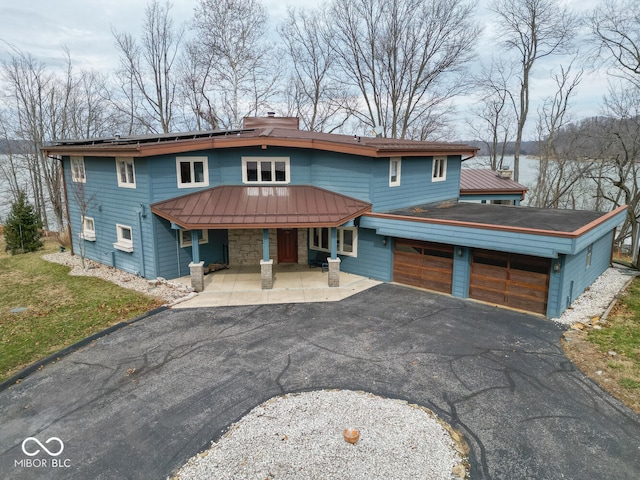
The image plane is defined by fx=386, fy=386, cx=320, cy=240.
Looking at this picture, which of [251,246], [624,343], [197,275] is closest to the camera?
[624,343]

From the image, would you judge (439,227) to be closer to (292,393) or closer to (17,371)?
(292,393)

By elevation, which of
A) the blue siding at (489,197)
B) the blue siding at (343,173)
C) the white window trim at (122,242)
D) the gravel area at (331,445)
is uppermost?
the blue siding at (343,173)

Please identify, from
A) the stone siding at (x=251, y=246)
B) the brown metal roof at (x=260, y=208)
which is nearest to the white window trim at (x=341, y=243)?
the stone siding at (x=251, y=246)

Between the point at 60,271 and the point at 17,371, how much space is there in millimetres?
9485

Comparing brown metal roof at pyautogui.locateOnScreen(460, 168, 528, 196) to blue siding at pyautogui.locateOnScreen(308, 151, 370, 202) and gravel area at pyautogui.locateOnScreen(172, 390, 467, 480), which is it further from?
gravel area at pyautogui.locateOnScreen(172, 390, 467, 480)

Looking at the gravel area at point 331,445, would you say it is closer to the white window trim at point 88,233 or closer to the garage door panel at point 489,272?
the garage door panel at point 489,272

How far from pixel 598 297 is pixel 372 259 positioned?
780 centimetres

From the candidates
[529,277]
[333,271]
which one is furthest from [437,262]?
[333,271]

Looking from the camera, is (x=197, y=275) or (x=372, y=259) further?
(x=372, y=259)

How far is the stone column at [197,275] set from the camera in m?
13.6

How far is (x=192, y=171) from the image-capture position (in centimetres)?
1520

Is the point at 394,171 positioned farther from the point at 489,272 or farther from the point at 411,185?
the point at 489,272

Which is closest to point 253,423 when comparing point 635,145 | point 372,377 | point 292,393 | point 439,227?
point 292,393

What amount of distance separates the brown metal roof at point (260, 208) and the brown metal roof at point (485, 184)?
990cm
